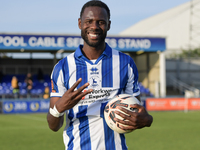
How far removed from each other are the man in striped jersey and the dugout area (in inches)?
888

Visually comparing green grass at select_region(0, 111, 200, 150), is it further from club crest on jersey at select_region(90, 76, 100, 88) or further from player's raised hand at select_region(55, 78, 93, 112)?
player's raised hand at select_region(55, 78, 93, 112)

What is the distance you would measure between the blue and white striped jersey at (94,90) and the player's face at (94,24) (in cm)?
22

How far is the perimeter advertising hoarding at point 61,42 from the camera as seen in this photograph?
25141 millimetres

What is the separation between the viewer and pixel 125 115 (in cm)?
A: 278

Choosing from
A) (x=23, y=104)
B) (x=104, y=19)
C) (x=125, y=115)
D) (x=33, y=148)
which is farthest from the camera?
(x=23, y=104)

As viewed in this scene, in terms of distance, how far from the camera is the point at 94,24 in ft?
9.82

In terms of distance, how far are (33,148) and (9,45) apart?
57.6 feet

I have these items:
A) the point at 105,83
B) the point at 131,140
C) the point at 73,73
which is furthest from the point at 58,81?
the point at 131,140

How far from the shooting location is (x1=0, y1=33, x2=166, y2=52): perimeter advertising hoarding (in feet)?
82.5

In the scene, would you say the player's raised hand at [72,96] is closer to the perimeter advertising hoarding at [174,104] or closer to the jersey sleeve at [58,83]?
the jersey sleeve at [58,83]

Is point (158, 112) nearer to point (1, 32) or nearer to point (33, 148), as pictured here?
point (1, 32)

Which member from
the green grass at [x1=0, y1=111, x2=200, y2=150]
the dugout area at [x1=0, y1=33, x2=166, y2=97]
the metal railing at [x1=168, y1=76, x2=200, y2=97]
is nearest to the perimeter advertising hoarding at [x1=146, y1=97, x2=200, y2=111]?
the dugout area at [x1=0, y1=33, x2=166, y2=97]

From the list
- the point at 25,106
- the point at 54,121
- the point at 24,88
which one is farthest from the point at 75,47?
the point at 54,121

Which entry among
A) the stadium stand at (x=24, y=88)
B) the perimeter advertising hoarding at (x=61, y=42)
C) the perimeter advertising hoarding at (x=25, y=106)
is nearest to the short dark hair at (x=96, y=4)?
the perimeter advertising hoarding at (x=25, y=106)
